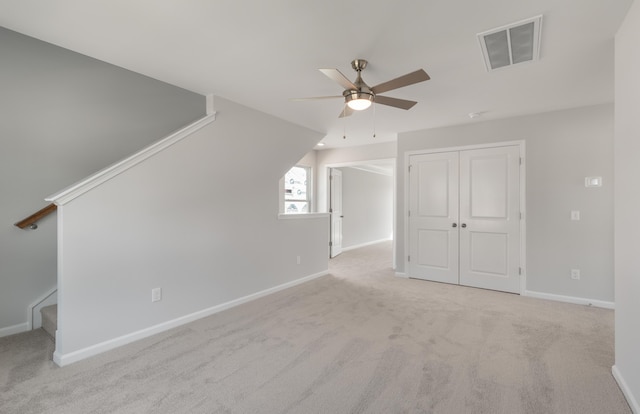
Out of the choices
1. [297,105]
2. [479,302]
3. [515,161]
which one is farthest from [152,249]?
[515,161]

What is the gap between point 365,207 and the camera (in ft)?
28.9

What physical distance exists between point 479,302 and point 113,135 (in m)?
4.62

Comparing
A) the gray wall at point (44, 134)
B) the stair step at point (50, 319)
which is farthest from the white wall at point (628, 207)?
the stair step at point (50, 319)

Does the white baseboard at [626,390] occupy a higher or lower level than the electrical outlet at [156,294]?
lower

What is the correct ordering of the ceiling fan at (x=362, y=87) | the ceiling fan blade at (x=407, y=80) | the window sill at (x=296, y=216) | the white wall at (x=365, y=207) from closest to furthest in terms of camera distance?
1. the ceiling fan blade at (x=407, y=80)
2. the ceiling fan at (x=362, y=87)
3. the window sill at (x=296, y=216)
4. the white wall at (x=365, y=207)

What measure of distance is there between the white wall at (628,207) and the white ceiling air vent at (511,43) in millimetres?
483

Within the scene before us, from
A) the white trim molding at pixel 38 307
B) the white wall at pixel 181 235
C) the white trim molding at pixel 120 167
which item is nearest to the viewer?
the white trim molding at pixel 120 167

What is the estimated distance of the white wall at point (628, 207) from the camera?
1.75m

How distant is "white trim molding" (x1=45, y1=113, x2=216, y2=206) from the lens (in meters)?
2.22

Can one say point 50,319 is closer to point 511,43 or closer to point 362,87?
point 362,87

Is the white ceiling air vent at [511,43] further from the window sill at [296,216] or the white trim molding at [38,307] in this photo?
the white trim molding at [38,307]

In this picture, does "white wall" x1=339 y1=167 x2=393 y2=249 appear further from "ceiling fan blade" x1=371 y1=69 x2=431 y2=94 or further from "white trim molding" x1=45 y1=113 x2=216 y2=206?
"ceiling fan blade" x1=371 y1=69 x2=431 y2=94

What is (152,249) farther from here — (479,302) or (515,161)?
(515,161)

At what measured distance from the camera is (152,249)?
281 cm
